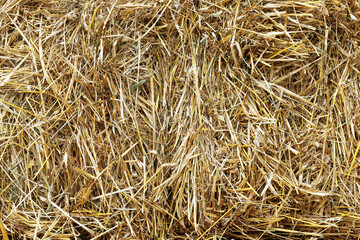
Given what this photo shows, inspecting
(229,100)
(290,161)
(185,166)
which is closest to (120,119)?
(185,166)

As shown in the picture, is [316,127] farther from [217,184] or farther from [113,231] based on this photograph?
[113,231]

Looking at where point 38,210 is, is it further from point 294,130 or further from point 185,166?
point 294,130

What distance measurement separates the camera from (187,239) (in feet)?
3.54

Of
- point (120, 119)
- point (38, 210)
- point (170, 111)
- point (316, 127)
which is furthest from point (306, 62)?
point (38, 210)

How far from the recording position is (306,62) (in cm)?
119

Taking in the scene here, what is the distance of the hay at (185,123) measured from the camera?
109 cm

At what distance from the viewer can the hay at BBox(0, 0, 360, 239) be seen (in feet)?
3.58

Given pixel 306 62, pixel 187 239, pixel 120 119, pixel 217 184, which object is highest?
pixel 306 62

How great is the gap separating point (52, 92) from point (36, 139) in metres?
0.17

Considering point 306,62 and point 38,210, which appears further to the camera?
point 306,62

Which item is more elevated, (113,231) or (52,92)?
(52,92)

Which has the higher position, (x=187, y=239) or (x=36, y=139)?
(x=36, y=139)

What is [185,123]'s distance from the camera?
1124 mm

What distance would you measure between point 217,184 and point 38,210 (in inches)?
23.5
